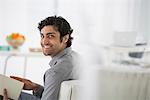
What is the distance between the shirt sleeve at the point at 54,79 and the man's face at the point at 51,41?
129 mm

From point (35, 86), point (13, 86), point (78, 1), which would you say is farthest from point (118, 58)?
point (35, 86)

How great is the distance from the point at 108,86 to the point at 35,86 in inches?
25.6

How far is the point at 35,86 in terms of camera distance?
5.22 ft

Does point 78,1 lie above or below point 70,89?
above

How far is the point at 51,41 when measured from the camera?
1.39 meters

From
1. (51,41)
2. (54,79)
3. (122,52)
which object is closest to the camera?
(122,52)

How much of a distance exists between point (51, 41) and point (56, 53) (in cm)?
7

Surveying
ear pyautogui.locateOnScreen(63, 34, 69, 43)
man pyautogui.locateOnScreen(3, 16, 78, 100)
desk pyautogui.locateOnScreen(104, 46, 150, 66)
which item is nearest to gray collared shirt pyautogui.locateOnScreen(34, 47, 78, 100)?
man pyautogui.locateOnScreen(3, 16, 78, 100)

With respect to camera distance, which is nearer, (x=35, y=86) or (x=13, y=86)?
(x=13, y=86)

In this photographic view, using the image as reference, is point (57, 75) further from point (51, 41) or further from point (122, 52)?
point (122, 52)

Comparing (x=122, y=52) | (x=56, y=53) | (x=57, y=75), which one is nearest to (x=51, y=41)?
(x=56, y=53)

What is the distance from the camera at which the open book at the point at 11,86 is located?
1.39 meters

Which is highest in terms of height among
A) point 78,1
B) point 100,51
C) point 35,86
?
point 78,1

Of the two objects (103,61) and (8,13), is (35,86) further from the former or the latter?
(8,13)
